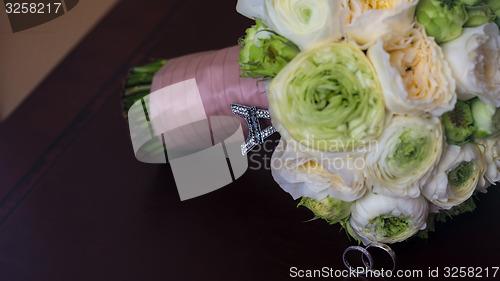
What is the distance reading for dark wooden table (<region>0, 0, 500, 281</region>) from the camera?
2.41 ft

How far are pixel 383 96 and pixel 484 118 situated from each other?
0.43 ft

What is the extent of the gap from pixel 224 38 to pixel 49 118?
39cm

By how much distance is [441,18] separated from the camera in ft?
1.92

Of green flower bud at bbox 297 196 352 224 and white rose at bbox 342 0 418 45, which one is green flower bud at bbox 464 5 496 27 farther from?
green flower bud at bbox 297 196 352 224

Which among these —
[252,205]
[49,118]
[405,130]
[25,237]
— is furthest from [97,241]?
[405,130]

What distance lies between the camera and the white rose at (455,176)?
62 centimetres

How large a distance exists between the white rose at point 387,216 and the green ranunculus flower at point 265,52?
0.59 ft

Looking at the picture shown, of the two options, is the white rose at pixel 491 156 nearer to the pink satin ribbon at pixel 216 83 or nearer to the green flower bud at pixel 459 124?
the green flower bud at pixel 459 124

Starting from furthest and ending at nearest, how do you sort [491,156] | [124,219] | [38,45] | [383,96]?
[38,45] < [124,219] < [491,156] < [383,96]

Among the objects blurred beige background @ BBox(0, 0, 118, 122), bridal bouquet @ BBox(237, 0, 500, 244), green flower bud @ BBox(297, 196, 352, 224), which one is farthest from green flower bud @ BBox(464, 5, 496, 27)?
blurred beige background @ BBox(0, 0, 118, 122)

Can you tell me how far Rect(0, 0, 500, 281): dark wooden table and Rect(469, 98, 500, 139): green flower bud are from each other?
7.1 inches

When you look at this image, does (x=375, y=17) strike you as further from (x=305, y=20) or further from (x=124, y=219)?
(x=124, y=219)

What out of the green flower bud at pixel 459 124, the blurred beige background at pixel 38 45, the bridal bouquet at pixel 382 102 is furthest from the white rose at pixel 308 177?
the blurred beige background at pixel 38 45

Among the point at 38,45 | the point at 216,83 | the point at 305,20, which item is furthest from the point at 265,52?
the point at 38,45
